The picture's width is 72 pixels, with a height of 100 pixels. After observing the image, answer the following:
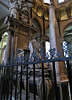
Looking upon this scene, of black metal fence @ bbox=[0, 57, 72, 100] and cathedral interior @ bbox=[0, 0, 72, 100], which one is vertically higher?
cathedral interior @ bbox=[0, 0, 72, 100]

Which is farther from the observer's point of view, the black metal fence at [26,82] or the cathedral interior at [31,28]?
the cathedral interior at [31,28]

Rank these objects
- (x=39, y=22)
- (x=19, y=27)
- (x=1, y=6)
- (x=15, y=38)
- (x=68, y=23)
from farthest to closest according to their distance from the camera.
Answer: (x=68, y=23) < (x=39, y=22) < (x=1, y=6) < (x=19, y=27) < (x=15, y=38)

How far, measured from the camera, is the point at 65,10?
13.3 metres

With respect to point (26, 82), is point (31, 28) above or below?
above

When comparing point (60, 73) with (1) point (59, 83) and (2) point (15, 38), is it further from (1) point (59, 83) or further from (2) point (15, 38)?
(2) point (15, 38)

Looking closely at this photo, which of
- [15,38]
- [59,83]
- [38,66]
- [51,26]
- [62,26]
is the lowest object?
[59,83]

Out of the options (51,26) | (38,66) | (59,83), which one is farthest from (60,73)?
(51,26)

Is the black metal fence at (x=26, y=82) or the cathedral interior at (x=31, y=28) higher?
the cathedral interior at (x=31, y=28)

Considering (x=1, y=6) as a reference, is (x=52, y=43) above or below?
below

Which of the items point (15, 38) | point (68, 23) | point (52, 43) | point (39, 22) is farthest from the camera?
point (68, 23)

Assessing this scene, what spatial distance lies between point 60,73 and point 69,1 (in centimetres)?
1422

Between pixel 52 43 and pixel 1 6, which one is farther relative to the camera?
pixel 1 6

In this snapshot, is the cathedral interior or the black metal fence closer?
the black metal fence

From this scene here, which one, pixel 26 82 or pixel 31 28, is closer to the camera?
pixel 26 82
